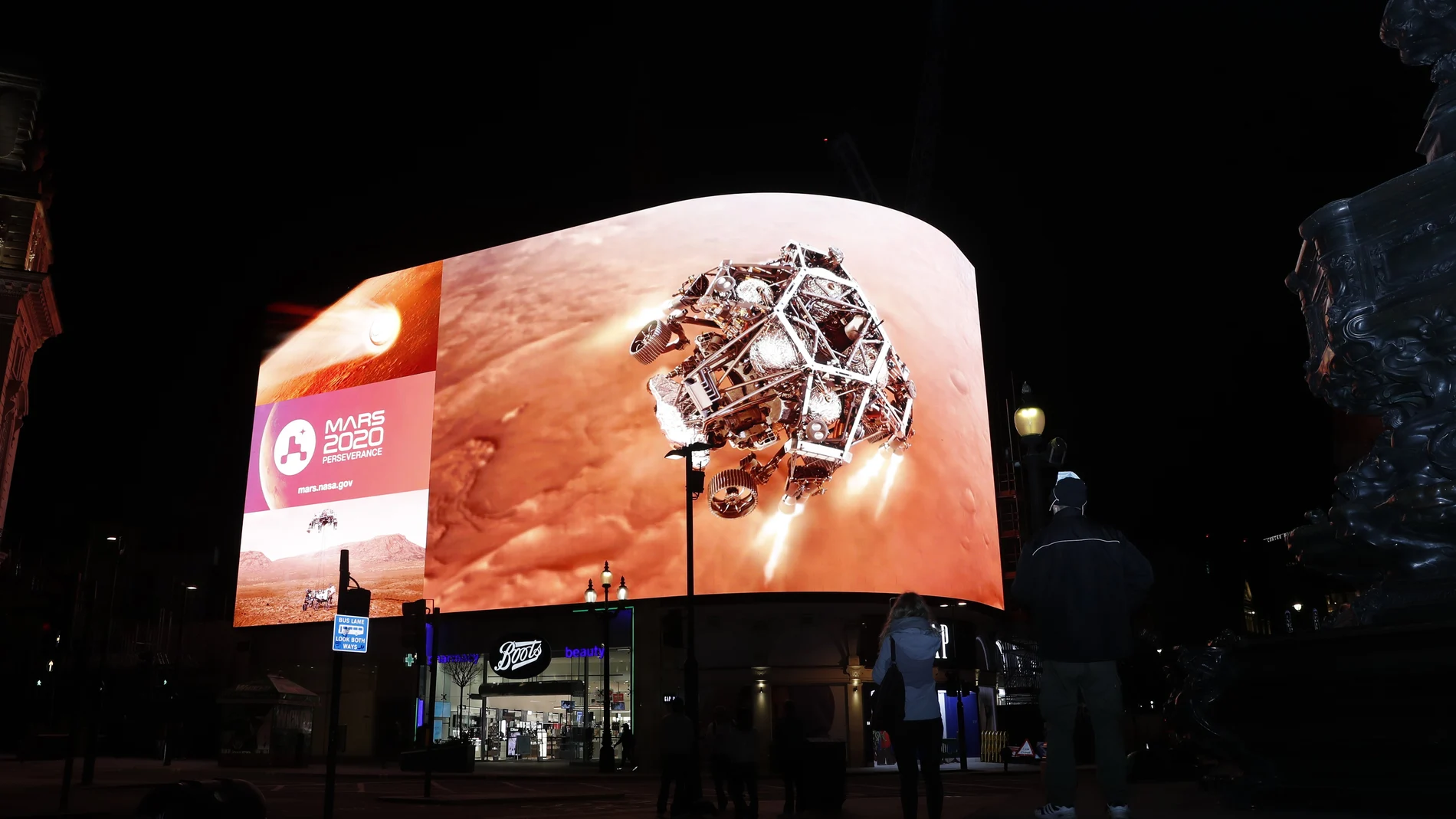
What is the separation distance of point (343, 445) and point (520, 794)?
24895 millimetres

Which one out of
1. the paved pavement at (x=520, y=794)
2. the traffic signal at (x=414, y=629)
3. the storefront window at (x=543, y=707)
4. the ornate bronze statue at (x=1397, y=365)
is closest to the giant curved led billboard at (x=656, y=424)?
the storefront window at (x=543, y=707)

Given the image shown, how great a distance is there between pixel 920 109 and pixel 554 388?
1816 inches

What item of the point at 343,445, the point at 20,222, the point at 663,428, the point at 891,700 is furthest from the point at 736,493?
the point at 20,222

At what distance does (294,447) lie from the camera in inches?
1681

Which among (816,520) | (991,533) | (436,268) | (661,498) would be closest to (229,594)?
(436,268)

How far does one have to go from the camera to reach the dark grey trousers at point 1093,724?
542 centimetres

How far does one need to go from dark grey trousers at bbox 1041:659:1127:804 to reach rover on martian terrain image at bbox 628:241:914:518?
2613cm

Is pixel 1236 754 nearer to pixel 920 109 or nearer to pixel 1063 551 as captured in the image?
pixel 1063 551

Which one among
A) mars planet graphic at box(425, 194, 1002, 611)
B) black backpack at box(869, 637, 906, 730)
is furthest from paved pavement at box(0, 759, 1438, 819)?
mars planet graphic at box(425, 194, 1002, 611)

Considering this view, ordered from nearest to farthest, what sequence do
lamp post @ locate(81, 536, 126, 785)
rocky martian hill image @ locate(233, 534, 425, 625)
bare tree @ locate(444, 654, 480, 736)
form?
lamp post @ locate(81, 536, 126, 785) < rocky martian hill image @ locate(233, 534, 425, 625) < bare tree @ locate(444, 654, 480, 736)

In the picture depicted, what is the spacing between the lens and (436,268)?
41.6 metres

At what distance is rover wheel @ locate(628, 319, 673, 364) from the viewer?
3472 centimetres

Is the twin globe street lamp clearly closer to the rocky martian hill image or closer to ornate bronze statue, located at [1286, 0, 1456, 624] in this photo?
ornate bronze statue, located at [1286, 0, 1456, 624]

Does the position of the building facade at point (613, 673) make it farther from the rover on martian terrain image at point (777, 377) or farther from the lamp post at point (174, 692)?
the lamp post at point (174, 692)
